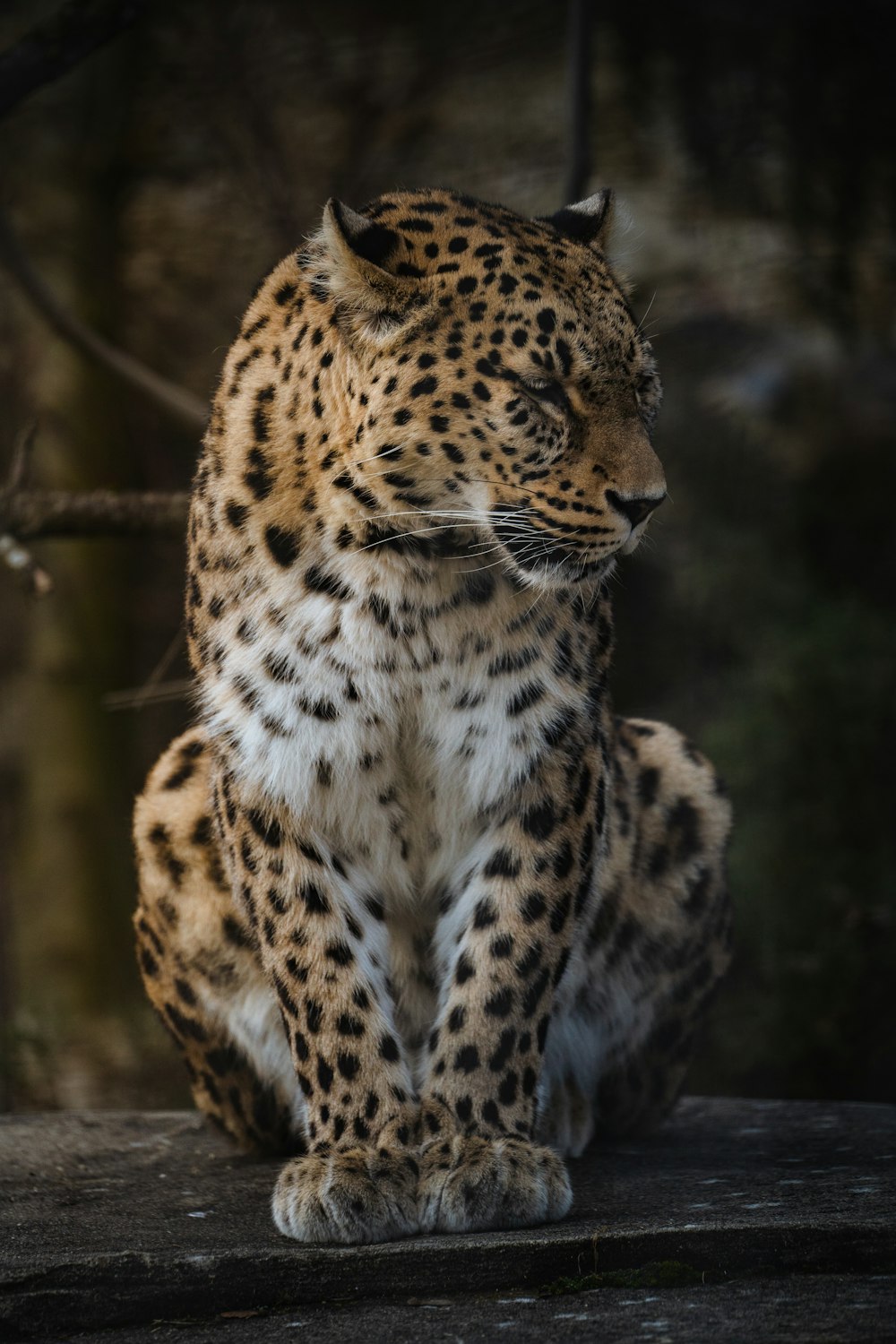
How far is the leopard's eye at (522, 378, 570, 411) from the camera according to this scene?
322 centimetres

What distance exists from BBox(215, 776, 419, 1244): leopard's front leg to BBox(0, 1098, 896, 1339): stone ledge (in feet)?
0.69

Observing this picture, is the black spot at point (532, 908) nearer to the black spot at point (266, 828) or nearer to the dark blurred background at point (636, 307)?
the black spot at point (266, 828)

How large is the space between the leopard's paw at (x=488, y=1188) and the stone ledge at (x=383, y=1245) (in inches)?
2.5

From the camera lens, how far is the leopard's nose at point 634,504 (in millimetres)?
3236

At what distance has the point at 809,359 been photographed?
7.92m

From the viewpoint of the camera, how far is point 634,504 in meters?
3.26

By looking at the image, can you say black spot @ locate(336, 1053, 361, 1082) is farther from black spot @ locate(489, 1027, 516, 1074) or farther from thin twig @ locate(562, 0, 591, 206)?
thin twig @ locate(562, 0, 591, 206)

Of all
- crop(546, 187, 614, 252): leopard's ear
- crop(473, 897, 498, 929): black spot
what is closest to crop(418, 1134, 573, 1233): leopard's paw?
crop(473, 897, 498, 929): black spot

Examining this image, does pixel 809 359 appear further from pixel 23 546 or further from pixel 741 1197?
pixel 741 1197

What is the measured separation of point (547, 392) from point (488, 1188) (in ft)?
5.25

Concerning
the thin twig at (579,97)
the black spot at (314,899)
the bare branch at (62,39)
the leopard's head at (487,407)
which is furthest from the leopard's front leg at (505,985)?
the thin twig at (579,97)

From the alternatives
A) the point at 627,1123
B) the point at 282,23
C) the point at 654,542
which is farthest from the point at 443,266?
the point at 282,23

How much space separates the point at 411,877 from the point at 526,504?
0.87 metres

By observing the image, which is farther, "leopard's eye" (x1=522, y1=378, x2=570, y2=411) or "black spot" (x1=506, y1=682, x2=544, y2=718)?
"black spot" (x1=506, y1=682, x2=544, y2=718)
